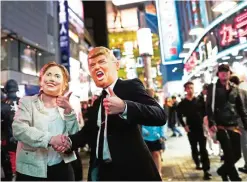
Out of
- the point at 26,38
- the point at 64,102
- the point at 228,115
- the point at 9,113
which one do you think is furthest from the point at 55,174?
the point at 26,38

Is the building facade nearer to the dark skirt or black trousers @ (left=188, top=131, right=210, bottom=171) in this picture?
black trousers @ (left=188, top=131, right=210, bottom=171)

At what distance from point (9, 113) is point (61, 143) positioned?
7.39ft

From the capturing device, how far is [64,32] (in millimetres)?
14406

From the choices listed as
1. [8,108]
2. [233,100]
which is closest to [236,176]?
[233,100]

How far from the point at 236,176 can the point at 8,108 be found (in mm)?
A: 3032

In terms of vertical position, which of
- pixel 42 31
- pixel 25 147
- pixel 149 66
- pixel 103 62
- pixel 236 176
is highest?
pixel 42 31

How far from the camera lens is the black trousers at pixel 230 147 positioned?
11.4 ft

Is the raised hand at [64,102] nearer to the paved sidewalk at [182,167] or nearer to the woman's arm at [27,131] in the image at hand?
the woman's arm at [27,131]

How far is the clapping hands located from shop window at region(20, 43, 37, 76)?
11.9m

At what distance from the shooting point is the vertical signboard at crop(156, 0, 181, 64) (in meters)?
2.24

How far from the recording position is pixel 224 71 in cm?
343

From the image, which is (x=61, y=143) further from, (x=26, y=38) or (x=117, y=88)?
(x=26, y=38)

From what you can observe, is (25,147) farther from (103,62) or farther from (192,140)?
(192,140)

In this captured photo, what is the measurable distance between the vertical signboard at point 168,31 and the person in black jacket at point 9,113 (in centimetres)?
210
